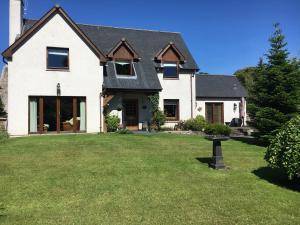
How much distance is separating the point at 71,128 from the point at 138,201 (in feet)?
50.2

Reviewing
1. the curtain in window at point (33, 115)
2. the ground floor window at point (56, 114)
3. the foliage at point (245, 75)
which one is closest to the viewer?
the curtain in window at point (33, 115)

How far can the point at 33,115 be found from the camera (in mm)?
21109

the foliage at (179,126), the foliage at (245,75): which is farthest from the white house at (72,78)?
the foliage at (245,75)

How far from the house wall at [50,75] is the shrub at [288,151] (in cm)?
1435

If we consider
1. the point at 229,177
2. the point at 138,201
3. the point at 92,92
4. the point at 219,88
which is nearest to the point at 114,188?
the point at 138,201

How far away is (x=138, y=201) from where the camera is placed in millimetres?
7875

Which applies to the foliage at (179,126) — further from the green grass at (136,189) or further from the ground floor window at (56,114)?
the green grass at (136,189)

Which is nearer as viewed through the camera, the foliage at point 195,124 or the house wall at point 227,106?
the foliage at point 195,124

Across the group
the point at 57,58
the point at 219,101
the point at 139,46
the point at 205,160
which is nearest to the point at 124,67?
the point at 139,46

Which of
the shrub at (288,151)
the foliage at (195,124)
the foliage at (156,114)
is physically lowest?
the shrub at (288,151)

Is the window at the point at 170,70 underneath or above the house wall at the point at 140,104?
above

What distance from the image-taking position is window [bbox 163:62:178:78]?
26.4m

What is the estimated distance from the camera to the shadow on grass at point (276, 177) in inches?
390

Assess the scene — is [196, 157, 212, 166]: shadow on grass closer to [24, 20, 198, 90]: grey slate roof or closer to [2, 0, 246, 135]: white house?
[2, 0, 246, 135]: white house
